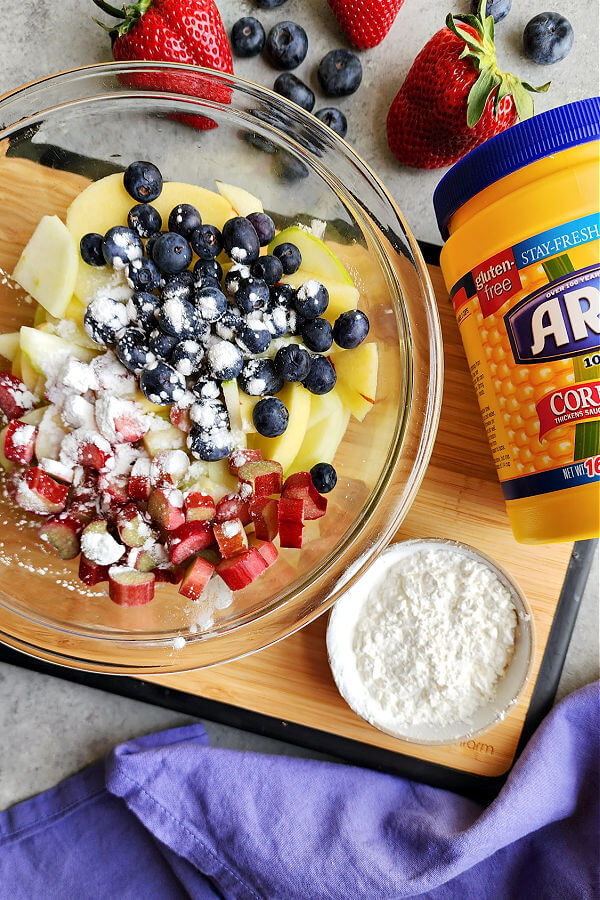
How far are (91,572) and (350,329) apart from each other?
515 mm

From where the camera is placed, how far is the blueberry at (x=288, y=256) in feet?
3.24

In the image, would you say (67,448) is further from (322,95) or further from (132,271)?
(322,95)

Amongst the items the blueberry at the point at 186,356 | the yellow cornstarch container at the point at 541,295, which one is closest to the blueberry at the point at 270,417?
the blueberry at the point at 186,356

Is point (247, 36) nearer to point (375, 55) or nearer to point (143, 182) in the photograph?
point (375, 55)

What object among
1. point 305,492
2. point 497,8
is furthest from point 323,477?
point 497,8

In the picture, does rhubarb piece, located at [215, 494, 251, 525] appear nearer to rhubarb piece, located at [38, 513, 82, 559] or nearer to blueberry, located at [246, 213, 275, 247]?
rhubarb piece, located at [38, 513, 82, 559]

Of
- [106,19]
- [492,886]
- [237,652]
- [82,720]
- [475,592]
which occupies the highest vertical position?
[106,19]

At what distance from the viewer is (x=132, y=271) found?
0.96 m

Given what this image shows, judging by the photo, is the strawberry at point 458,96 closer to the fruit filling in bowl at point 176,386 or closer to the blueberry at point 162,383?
the fruit filling in bowl at point 176,386

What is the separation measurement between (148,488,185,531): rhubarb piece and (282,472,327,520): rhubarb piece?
0.48 feet

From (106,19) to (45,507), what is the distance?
2.95 feet

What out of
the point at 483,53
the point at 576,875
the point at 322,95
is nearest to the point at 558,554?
the point at 576,875

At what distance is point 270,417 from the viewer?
94cm

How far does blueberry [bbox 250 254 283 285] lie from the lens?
96 centimetres
